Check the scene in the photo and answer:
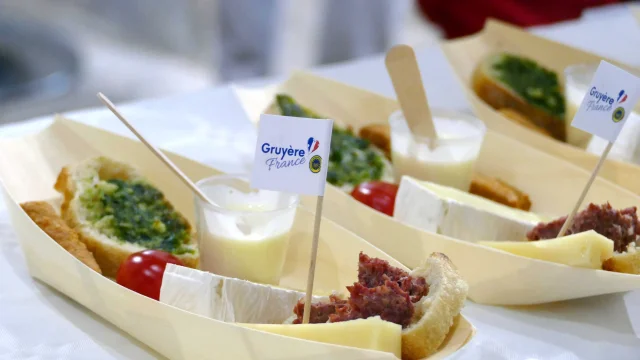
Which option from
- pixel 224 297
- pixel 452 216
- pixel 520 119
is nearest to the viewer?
pixel 224 297

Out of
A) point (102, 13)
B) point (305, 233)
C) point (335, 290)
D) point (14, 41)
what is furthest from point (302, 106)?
point (102, 13)

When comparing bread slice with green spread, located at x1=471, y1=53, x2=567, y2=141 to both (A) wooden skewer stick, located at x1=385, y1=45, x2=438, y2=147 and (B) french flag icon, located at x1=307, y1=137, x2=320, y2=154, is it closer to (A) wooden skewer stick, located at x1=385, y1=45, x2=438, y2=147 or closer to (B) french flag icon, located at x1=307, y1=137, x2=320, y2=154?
(A) wooden skewer stick, located at x1=385, y1=45, x2=438, y2=147

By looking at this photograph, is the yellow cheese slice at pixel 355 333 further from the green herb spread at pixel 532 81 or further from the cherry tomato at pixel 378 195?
the green herb spread at pixel 532 81

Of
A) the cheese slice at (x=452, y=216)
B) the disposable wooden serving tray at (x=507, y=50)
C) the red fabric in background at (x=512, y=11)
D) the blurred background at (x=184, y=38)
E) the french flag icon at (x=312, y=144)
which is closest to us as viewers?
the french flag icon at (x=312, y=144)

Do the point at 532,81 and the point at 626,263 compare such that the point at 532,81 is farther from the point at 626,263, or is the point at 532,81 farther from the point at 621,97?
the point at 626,263

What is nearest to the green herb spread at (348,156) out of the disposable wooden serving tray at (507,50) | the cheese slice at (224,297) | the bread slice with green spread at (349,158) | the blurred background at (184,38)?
the bread slice with green spread at (349,158)

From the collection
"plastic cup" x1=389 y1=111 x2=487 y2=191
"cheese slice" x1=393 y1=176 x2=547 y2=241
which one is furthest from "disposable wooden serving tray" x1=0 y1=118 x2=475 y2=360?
"plastic cup" x1=389 y1=111 x2=487 y2=191

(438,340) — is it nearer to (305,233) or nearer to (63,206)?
(305,233)

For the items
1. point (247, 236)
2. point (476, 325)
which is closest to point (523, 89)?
point (476, 325)
